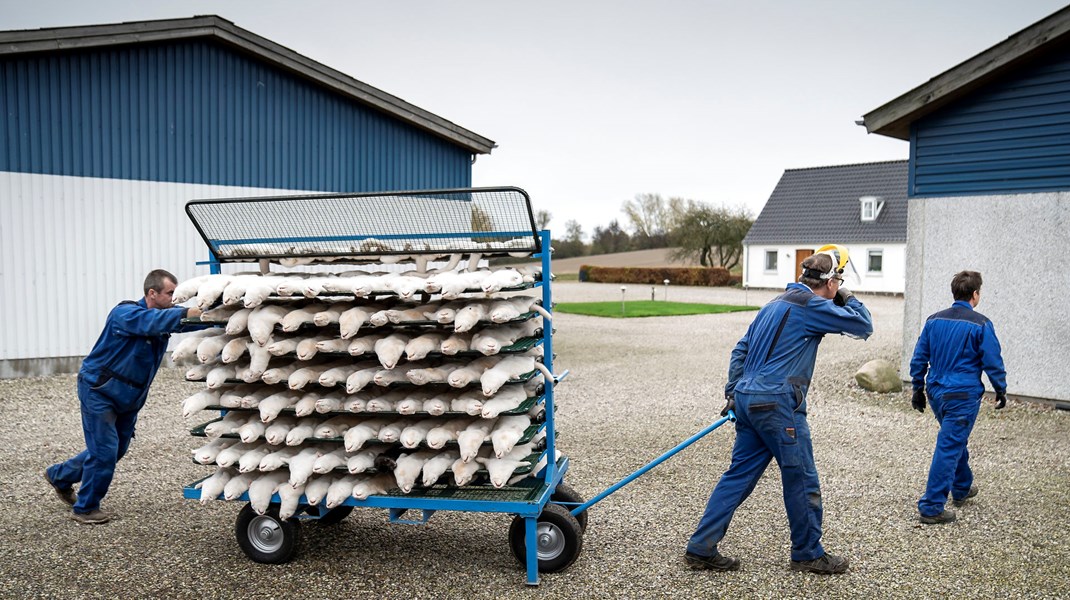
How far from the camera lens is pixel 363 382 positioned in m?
4.84

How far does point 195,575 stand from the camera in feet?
16.3

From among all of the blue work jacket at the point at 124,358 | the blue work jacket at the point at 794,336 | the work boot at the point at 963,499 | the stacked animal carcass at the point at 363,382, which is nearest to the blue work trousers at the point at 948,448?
the work boot at the point at 963,499

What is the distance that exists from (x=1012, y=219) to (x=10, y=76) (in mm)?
14321

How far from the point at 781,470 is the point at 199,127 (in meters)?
12.1

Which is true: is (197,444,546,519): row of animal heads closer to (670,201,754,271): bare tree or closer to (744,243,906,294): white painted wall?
(744,243,906,294): white painted wall

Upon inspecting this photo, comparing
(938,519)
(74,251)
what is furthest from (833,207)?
(938,519)

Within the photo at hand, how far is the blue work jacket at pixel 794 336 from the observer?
4824mm

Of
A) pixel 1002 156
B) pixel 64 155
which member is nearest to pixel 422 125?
pixel 64 155

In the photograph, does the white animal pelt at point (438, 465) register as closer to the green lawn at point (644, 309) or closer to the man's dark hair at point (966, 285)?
A: the man's dark hair at point (966, 285)

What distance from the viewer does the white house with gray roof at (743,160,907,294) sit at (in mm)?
36562

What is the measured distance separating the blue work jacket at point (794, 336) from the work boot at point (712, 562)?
42.3 inches

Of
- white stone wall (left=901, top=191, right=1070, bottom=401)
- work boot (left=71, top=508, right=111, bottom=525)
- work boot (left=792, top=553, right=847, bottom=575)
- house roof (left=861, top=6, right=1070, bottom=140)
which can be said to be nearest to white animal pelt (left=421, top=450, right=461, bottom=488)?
work boot (left=792, top=553, right=847, bottom=575)

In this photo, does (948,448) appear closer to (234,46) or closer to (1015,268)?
(1015,268)

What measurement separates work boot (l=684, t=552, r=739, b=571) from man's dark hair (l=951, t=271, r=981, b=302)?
9.39ft
